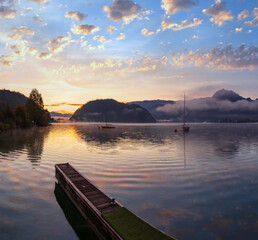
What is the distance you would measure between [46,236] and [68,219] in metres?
2.16

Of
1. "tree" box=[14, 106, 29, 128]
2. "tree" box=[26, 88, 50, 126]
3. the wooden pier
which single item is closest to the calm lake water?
the wooden pier

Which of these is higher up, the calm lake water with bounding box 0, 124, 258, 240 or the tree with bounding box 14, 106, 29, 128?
the tree with bounding box 14, 106, 29, 128

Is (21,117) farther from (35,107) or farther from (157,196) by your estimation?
(157,196)

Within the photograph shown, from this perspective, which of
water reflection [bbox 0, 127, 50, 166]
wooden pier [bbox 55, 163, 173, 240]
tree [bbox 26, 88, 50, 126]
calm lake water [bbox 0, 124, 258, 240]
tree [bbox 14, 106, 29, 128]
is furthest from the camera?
tree [bbox 26, 88, 50, 126]

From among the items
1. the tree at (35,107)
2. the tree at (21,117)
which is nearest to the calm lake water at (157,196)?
the tree at (21,117)

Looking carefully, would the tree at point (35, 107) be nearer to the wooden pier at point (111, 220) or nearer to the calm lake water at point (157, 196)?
the calm lake water at point (157, 196)

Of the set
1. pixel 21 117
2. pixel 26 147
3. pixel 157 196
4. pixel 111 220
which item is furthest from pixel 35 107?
pixel 111 220

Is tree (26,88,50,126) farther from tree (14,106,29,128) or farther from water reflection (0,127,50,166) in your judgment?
Answer: water reflection (0,127,50,166)

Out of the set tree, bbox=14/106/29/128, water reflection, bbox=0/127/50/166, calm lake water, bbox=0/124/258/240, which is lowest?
calm lake water, bbox=0/124/258/240

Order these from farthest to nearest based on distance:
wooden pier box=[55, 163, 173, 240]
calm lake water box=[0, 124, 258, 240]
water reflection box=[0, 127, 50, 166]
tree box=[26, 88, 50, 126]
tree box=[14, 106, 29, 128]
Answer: tree box=[26, 88, 50, 126] < tree box=[14, 106, 29, 128] < water reflection box=[0, 127, 50, 166] < calm lake water box=[0, 124, 258, 240] < wooden pier box=[55, 163, 173, 240]

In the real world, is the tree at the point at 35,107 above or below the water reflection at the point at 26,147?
above

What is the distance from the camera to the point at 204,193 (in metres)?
17.2

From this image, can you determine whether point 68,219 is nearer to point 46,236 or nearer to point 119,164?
point 46,236

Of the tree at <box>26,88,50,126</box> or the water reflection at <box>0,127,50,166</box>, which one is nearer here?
the water reflection at <box>0,127,50,166</box>
